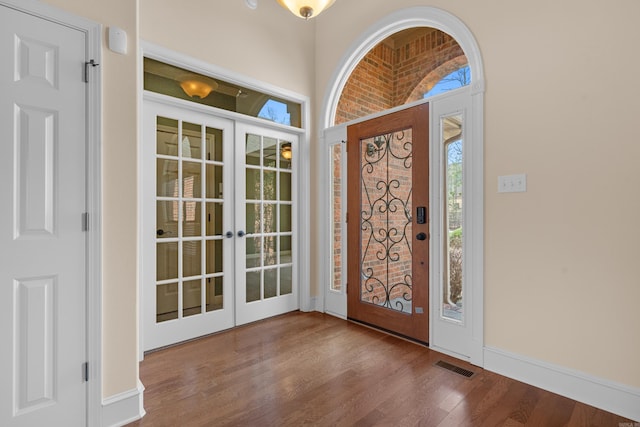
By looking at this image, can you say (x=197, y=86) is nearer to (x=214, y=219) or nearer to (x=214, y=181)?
(x=214, y=181)

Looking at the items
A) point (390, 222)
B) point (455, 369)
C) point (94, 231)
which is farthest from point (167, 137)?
point (455, 369)

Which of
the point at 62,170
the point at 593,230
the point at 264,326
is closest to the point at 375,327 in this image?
the point at 264,326

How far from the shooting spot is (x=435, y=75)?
382 centimetres

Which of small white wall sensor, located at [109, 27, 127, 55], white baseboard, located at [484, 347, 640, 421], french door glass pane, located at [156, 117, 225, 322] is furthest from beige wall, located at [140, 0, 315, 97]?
white baseboard, located at [484, 347, 640, 421]

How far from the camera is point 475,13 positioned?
2.46 m

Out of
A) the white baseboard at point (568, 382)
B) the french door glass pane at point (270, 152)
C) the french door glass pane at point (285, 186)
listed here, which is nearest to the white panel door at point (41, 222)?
the french door glass pane at point (270, 152)

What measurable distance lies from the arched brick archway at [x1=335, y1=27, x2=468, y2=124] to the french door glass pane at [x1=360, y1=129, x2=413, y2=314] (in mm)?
841

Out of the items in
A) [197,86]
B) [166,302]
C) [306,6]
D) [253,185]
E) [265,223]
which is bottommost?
[166,302]

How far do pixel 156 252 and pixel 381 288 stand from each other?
80.2 inches

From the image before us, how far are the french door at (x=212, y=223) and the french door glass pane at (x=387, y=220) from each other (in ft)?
2.85

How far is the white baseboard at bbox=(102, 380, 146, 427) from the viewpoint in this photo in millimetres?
1736

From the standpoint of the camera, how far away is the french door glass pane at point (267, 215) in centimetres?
333

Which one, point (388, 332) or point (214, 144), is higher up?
point (214, 144)

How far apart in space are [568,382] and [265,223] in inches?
107
